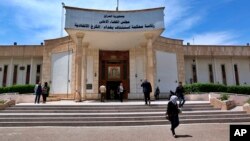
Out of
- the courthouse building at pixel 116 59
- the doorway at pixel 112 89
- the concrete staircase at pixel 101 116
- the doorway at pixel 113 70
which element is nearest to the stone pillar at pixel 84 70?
the courthouse building at pixel 116 59

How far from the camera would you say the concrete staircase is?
11039 millimetres

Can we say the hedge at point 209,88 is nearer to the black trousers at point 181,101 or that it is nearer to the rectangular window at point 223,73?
the rectangular window at point 223,73

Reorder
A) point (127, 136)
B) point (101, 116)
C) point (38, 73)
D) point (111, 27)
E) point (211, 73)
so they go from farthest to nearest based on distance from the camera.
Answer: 1. point (211, 73)
2. point (38, 73)
3. point (111, 27)
4. point (101, 116)
5. point (127, 136)

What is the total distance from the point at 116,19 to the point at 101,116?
9108 millimetres

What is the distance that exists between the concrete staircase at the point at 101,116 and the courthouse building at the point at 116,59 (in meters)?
4.58

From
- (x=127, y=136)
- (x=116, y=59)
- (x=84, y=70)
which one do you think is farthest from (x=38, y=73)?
(x=127, y=136)

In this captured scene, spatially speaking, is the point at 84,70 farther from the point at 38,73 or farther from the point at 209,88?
→ the point at 209,88

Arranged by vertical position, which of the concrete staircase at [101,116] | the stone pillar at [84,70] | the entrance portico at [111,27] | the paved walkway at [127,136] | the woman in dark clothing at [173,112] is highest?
the entrance portico at [111,27]

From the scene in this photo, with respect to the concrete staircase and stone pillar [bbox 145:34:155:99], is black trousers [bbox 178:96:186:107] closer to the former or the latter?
the concrete staircase

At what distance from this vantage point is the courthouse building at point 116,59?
18312 millimetres

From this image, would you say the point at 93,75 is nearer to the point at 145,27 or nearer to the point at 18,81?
the point at 145,27

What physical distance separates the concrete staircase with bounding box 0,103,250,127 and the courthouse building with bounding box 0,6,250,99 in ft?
15.0

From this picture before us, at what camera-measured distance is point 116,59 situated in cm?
2289

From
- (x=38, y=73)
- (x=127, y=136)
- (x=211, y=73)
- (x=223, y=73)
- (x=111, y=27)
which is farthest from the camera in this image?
(x=223, y=73)
